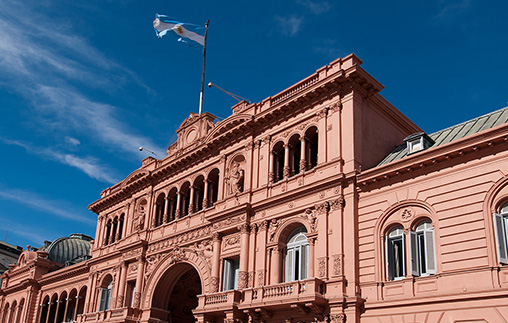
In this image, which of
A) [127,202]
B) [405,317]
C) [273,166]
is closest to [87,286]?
[127,202]

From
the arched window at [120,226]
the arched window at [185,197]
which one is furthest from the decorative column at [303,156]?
the arched window at [120,226]

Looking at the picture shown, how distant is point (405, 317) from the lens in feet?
74.8

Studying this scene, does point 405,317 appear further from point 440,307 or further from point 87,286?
point 87,286

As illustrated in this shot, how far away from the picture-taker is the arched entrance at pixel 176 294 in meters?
37.2

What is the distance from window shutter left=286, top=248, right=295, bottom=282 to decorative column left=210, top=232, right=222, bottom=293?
16.3 ft

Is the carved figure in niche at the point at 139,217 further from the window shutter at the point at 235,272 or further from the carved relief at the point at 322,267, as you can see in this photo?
the carved relief at the point at 322,267

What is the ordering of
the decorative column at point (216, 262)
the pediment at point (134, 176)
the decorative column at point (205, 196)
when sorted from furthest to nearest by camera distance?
1. the pediment at point (134, 176)
2. the decorative column at point (205, 196)
3. the decorative column at point (216, 262)

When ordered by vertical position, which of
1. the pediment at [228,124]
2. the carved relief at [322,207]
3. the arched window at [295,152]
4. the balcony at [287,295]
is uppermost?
the pediment at [228,124]

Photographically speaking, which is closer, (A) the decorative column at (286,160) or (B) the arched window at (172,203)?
(A) the decorative column at (286,160)

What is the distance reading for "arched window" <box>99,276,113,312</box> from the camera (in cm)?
4219

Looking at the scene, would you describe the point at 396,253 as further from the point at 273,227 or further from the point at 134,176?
the point at 134,176

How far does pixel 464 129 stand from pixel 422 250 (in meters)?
7.38

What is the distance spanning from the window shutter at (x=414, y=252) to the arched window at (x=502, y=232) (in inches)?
144

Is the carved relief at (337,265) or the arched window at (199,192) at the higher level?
the arched window at (199,192)
